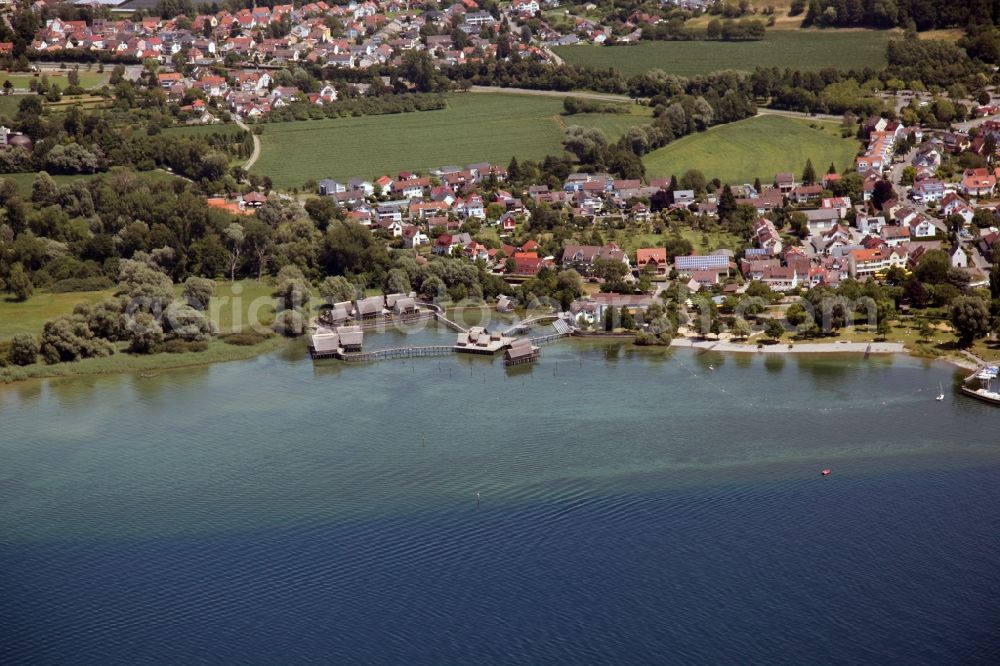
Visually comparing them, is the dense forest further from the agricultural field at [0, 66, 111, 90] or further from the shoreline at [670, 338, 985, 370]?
the agricultural field at [0, 66, 111, 90]

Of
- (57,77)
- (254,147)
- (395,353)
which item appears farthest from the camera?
(57,77)

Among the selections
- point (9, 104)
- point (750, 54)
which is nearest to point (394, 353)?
point (9, 104)

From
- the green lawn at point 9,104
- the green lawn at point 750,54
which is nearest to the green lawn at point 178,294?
the green lawn at point 9,104

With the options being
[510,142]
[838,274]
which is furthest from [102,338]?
[510,142]

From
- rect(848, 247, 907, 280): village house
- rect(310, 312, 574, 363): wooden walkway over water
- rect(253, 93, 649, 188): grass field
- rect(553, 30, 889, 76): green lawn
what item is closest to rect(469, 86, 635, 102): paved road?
rect(253, 93, 649, 188): grass field

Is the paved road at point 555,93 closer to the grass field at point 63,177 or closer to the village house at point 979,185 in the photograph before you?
the village house at point 979,185

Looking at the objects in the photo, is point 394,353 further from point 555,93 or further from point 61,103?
point 555,93
